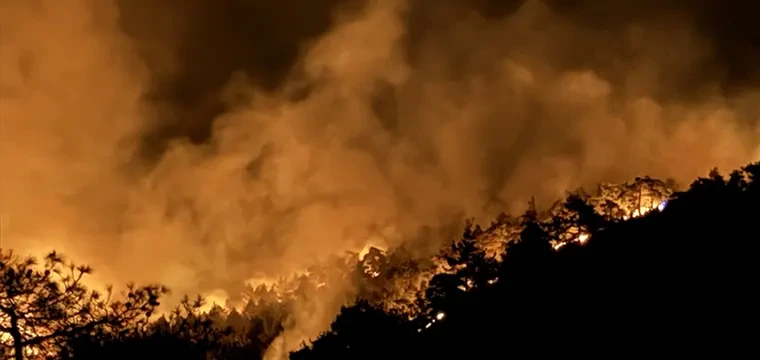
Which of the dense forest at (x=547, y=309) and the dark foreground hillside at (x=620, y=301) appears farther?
the dark foreground hillside at (x=620, y=301)

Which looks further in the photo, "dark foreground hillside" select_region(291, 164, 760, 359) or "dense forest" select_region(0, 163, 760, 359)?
"dark foreground hillside" select_region(291, 164, 760, 359)

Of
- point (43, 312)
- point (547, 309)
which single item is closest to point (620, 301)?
point (547, 309)

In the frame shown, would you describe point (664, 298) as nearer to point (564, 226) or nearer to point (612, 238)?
point (612, 238)

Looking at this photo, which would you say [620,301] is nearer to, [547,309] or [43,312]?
[547,309]

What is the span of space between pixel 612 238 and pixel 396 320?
692cm

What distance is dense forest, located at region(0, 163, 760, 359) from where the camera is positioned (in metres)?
12.9

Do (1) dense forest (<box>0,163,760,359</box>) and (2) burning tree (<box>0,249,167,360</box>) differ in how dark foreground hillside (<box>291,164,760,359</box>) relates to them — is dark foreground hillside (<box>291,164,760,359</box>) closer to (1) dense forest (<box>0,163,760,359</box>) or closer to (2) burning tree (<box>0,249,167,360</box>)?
(1) dense forest (<box>0,163,760,359</box>)

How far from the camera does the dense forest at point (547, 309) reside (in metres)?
12.9

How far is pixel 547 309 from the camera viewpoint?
17.4 meters

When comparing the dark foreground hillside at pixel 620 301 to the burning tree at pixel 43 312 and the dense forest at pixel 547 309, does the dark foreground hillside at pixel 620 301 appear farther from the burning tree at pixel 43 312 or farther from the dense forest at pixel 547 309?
the burning tree at pixel 43 312

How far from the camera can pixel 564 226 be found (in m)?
33.2

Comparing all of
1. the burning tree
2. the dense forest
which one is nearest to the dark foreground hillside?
the dense forest

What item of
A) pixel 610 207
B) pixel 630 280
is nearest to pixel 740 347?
pixel 630 280

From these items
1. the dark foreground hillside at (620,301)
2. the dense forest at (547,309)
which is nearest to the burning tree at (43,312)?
the dense forest at (547,309)
